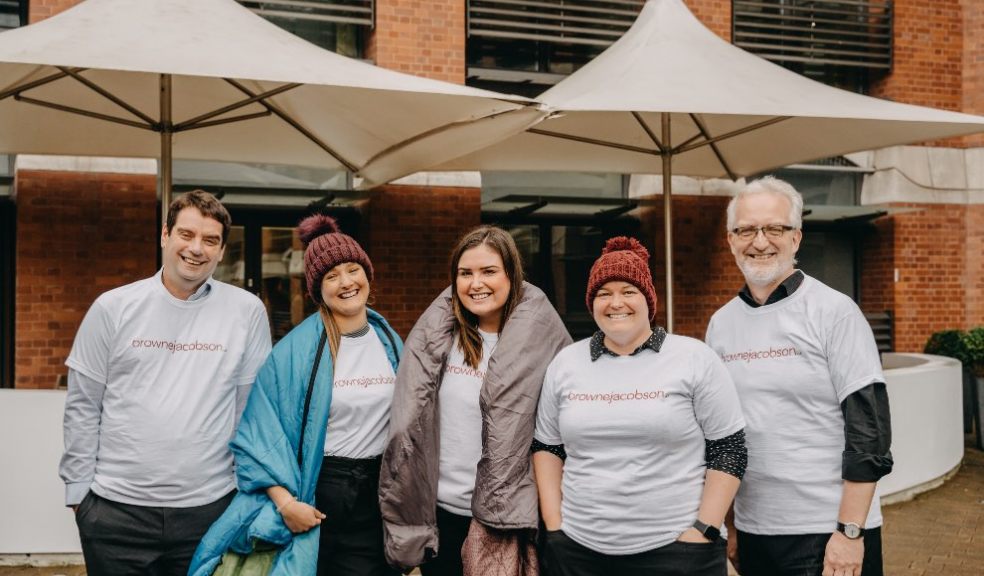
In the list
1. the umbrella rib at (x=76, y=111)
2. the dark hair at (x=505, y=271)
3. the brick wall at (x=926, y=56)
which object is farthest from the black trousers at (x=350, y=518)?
the brick wall at (x=926, y=56)

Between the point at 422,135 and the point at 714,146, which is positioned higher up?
the point at 714,146

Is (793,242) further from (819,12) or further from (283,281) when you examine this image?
(819,12)

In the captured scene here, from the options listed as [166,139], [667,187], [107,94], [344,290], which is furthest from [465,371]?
[667,187]

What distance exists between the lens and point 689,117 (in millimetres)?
6754

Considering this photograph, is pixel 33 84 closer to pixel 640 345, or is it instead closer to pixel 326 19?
pixel 326 19

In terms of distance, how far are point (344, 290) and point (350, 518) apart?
83 cm

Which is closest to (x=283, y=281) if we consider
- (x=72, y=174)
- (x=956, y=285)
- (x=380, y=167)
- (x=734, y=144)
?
(x=72, y=174)


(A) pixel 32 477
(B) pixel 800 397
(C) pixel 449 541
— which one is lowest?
(A) pixel 32 477

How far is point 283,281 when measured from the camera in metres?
8.80

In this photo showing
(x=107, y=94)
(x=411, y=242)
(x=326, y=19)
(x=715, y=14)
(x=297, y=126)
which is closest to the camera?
(x=107, y=94)

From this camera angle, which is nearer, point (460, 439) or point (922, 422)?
point (460, 439)

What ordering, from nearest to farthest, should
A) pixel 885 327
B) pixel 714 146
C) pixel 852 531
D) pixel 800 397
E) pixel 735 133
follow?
1. pixel 852 531
2. pixel 800 397
3. pixel 735 133
4. pixel 714 146
5. pixel 885 327

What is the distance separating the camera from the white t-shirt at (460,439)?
3064mm

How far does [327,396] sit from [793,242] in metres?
1.68
